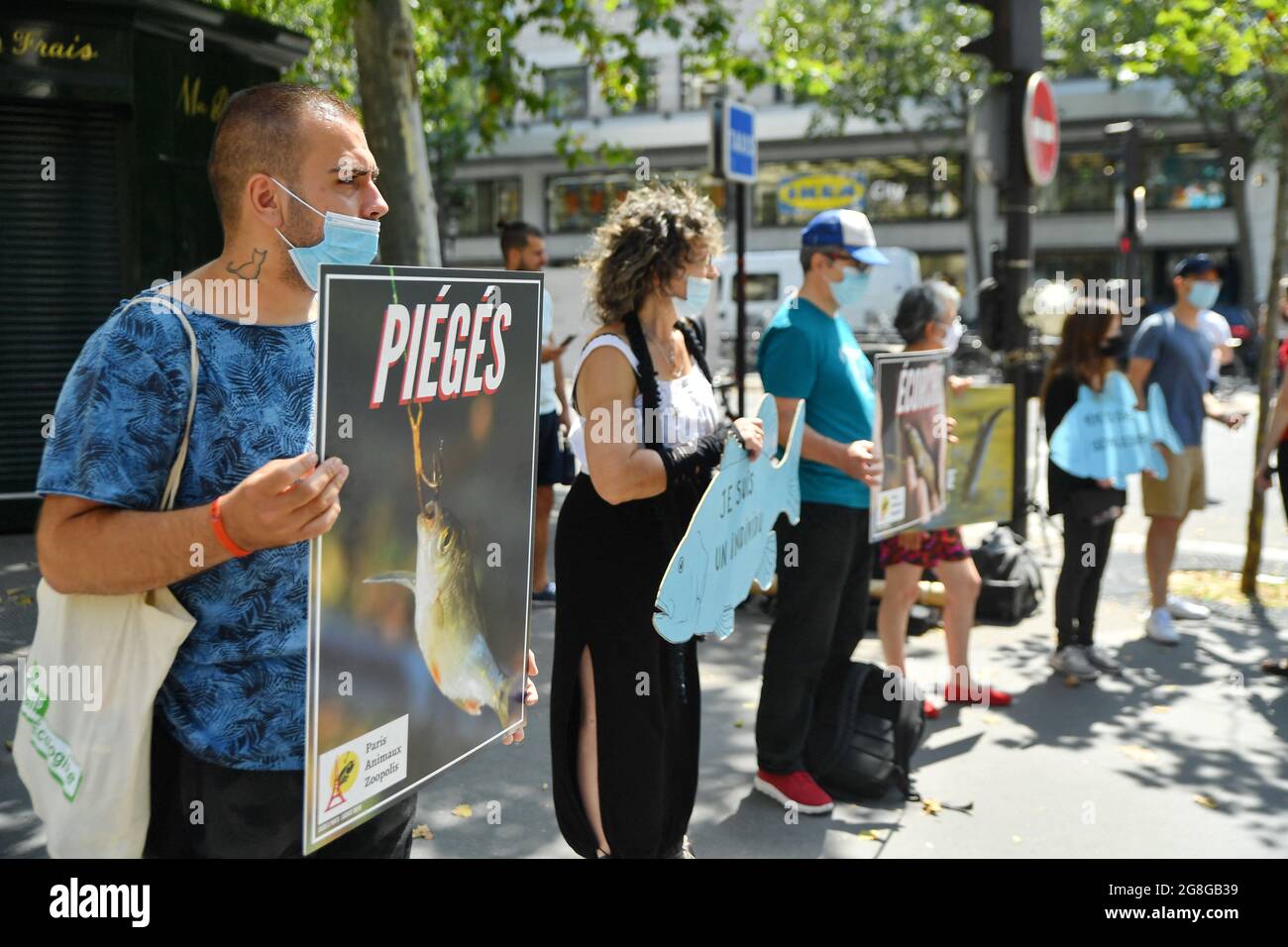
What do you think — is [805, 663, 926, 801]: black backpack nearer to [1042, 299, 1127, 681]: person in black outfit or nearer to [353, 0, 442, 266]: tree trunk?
[1042, 299, 1127, 681]: person in black outfit

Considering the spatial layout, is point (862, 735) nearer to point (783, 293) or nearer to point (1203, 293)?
point (1203, 293)

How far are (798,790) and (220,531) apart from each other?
10.2 feet

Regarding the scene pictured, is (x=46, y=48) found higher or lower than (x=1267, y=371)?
higher

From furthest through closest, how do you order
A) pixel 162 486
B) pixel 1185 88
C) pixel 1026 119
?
pixel 1185 88 < pixel 1026 119 < pixel 162 486

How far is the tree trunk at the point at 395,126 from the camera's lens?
7.93m

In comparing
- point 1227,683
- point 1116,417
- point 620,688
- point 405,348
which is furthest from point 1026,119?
point 405,348

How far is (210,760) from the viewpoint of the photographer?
1.92m

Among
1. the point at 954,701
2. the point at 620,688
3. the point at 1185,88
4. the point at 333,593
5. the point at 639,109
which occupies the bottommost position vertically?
the point at 954,701

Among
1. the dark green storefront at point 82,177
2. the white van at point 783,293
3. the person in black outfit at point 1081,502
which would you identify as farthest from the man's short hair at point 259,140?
the white van at point 783,293

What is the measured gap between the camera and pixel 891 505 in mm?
4547

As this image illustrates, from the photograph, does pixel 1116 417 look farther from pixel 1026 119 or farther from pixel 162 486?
pixel 162 486

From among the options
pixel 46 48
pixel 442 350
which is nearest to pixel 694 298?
pixel 442 350

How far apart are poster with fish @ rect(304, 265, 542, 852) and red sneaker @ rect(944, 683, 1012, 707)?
367cm
